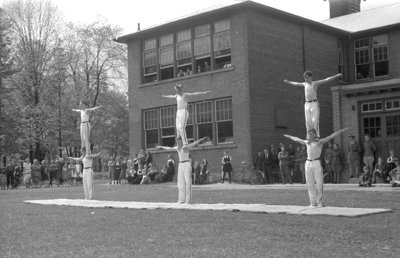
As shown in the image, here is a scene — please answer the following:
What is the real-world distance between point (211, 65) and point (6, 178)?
15860 millimetres

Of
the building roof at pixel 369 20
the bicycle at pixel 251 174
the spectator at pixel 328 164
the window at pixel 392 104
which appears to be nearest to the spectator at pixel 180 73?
the bicycle at pixel 251 174

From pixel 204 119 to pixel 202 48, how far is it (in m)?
3.97

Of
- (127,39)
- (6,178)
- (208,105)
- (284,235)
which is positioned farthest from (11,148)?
(284,235)

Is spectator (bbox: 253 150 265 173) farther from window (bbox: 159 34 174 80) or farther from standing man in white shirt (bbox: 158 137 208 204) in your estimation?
standing man in white shirt (bbox: 158 137 208 204)

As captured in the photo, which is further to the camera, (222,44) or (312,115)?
(222,44)

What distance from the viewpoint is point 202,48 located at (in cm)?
3312

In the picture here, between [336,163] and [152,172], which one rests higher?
[336,163]

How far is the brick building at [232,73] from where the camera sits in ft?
101

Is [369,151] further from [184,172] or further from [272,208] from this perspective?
[272,208]

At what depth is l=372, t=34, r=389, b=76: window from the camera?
3412cm

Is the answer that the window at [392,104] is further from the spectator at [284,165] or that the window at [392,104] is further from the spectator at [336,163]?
the spectator at [284,165]

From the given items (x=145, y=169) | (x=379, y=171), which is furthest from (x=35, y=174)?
(x=379, y=171)

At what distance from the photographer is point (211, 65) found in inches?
1282

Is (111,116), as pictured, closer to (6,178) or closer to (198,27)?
(6,178)
